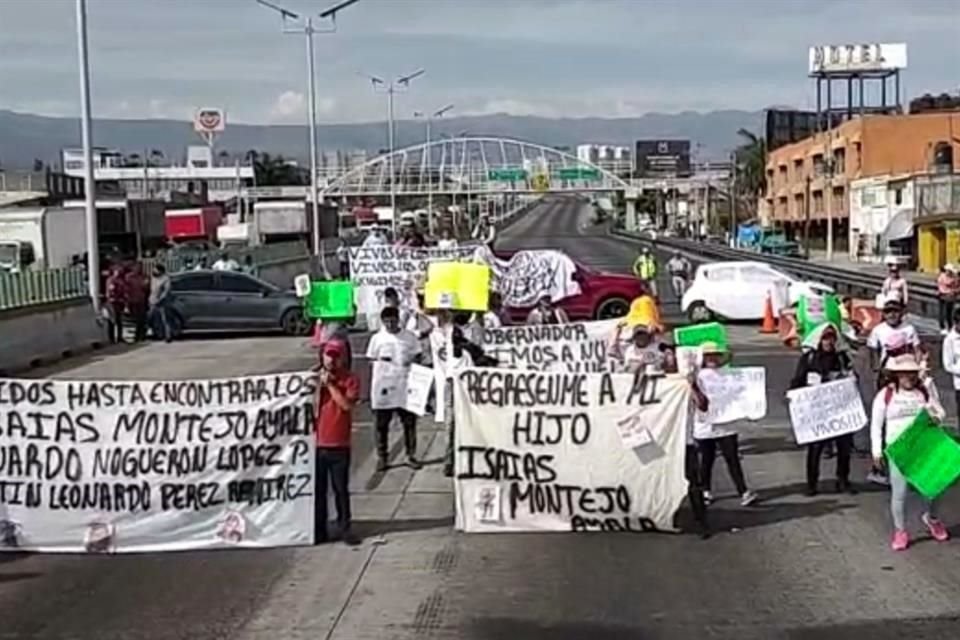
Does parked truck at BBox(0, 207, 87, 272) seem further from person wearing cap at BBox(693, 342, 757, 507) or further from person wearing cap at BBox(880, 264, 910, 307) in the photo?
person wearing cap at BBox(693, 342, 757, 507)

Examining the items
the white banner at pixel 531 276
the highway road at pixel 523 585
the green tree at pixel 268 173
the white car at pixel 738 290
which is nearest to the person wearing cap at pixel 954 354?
the highway road at pixel 523 585

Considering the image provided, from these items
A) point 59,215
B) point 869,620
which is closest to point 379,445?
point 869,620

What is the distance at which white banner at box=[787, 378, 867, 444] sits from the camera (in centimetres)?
1427

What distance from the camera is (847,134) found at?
108 metres

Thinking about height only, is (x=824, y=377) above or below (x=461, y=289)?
below

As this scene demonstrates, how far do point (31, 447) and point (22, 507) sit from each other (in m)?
0.44

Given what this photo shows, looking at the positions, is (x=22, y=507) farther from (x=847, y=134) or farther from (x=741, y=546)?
(x=847, y=134)

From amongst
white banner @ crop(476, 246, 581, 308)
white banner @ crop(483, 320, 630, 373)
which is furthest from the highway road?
white banner @ crop(476, 246, 581, 308)

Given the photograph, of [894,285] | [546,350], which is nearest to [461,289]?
[546,350]

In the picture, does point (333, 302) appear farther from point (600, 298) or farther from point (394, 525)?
point (600, 298)

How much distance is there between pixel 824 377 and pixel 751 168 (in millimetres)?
147464

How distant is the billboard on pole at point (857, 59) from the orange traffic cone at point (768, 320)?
9822cm

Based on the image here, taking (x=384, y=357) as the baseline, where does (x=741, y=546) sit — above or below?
below

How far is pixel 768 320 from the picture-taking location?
35719mm
